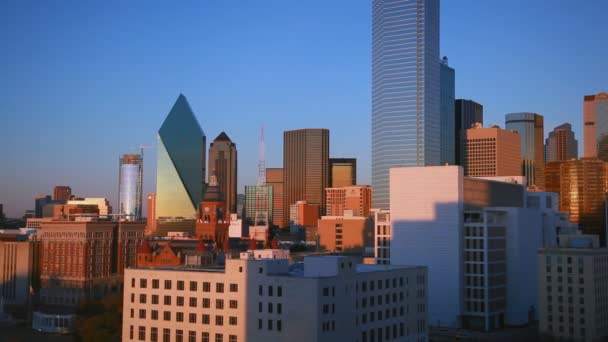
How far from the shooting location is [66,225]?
183 meters

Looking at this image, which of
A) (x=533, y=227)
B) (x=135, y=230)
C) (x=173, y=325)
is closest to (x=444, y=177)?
(x=533, y=227)

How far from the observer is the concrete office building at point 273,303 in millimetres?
85125

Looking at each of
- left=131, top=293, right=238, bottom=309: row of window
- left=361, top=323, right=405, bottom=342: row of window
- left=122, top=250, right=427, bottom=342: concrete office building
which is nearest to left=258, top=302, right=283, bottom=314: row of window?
left=122, top=250, right=427, bottom=342: concrete office building

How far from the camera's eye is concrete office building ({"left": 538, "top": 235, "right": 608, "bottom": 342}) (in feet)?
385

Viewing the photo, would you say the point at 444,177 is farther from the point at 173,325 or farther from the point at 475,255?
the point at 173,325

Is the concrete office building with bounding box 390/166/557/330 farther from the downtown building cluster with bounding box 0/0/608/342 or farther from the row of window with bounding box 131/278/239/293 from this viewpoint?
the row of window with bounding box 131/278/239/293

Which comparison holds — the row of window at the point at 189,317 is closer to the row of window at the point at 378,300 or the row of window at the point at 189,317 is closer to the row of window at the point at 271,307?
the row of window at the point at 271,307

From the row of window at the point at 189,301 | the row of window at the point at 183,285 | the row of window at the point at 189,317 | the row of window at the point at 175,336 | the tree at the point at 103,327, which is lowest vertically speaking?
the tree at the point at 103,327

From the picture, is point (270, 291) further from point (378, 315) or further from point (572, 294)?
point (572, 294)

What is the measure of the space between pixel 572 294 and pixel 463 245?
24.6m

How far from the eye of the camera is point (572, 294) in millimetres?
118062

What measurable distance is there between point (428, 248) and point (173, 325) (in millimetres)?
59782

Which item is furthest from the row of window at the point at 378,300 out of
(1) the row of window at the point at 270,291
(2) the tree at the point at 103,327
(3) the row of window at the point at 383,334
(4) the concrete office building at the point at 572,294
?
(2) the tree at the point at 103,327

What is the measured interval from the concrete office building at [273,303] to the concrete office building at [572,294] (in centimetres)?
2837
